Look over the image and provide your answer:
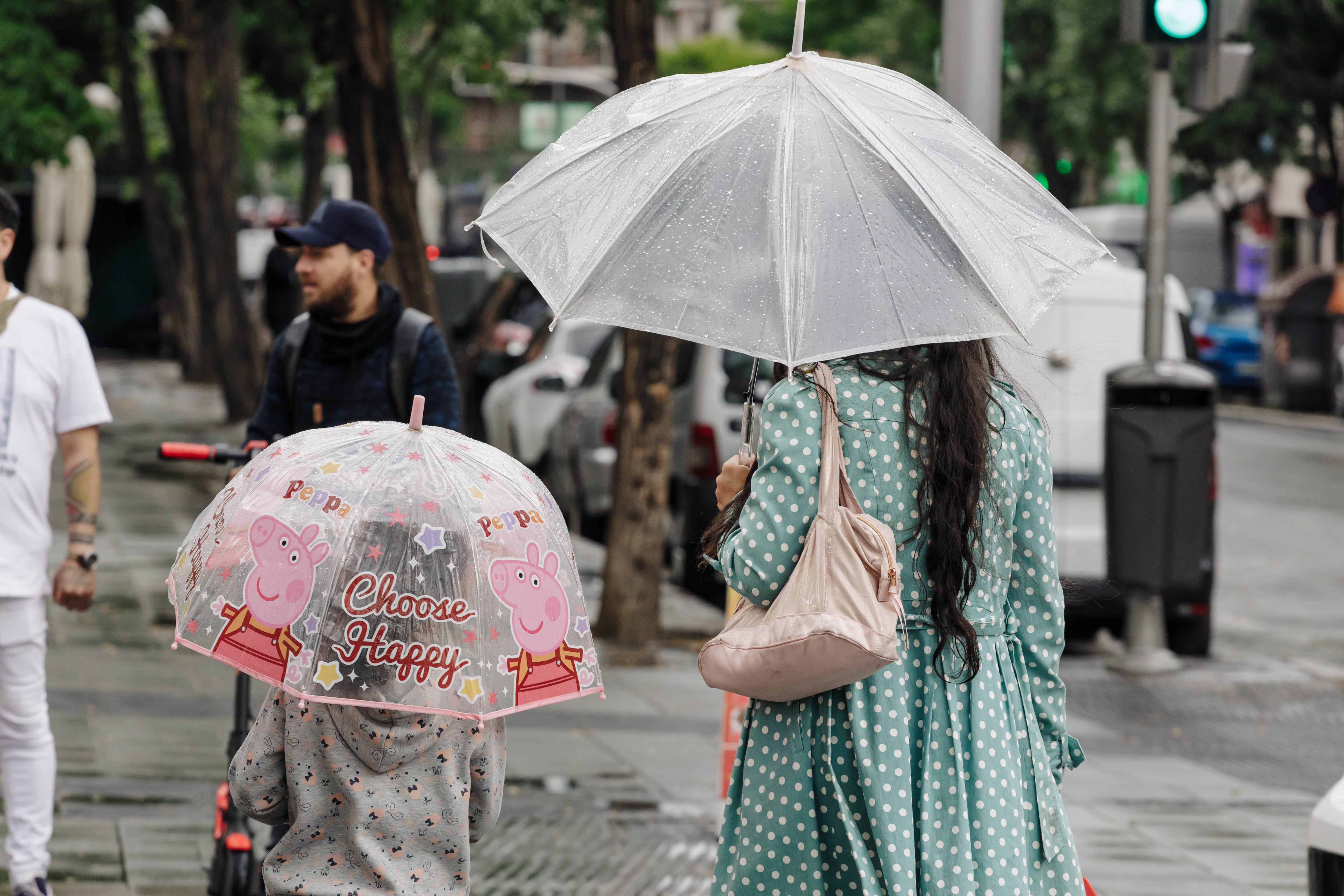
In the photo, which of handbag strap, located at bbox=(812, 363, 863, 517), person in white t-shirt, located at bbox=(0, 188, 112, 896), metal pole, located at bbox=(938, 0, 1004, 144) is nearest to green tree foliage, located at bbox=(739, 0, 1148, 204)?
metal pole, located at bbox=(938, 0, 1004, 144)

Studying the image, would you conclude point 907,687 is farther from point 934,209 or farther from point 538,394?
point 538,394

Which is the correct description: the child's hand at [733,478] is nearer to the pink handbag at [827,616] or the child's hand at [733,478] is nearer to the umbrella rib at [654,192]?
the pink handbag at [827,616]

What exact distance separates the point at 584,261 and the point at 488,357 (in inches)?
501

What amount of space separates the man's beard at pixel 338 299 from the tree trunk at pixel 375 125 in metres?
4.29

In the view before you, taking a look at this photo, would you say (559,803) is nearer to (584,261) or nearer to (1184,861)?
(1184,861)

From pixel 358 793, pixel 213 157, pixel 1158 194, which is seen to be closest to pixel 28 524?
pixel 358 793

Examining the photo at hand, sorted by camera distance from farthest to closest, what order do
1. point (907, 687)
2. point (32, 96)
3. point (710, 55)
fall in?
point (710, 55)
point (32, 96)
point (907, 687)

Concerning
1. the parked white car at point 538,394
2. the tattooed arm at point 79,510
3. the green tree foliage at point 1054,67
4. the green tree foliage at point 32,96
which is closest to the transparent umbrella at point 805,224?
the tattooed arm at point 79,510

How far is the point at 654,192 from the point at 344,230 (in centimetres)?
187

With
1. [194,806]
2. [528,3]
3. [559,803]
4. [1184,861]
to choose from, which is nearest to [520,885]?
[559,803]

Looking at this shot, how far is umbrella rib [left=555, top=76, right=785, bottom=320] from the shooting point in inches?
117

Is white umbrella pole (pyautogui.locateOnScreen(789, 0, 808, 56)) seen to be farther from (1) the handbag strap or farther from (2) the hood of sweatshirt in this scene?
(2) the hood of sweatshirt

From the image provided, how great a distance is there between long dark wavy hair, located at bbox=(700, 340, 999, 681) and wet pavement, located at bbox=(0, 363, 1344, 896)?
8.33ft

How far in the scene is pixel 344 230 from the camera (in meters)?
4.65
